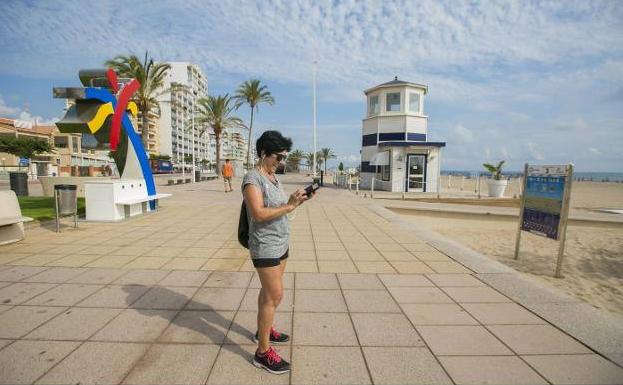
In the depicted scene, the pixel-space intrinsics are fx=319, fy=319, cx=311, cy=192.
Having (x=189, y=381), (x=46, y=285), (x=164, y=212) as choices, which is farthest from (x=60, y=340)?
(x=164, y=212)

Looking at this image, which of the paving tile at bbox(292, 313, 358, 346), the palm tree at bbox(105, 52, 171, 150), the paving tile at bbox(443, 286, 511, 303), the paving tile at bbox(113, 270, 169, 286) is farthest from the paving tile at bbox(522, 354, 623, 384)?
the palm tree at bbox(105, 52, 171, 150)

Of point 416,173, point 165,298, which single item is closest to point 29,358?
point 165,298

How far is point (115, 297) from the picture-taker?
3.72 metres

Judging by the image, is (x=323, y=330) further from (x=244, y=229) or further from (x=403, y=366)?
(x=244, y=229)

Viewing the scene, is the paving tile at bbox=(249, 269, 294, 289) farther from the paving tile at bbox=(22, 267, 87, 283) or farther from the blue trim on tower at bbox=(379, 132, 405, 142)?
the blue trim on tower at bbox=(379, 132, 405, 142)

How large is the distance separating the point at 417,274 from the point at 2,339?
4.67 meters

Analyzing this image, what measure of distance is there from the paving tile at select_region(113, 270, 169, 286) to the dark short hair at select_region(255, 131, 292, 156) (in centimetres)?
287

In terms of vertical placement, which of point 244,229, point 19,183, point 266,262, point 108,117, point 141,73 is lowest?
point 19,183

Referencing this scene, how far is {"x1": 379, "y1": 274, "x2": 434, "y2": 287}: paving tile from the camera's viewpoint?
14.1 ft

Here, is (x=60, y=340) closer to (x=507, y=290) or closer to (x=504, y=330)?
(x=504, y=330)

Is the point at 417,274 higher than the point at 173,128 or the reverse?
the reverse

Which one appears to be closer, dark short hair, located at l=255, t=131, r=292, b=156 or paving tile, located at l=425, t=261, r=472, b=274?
dark short hair, located at l=255, t=131, r=292, b=156

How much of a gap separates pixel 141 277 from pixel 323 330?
9.14 feet

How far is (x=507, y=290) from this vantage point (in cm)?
406
